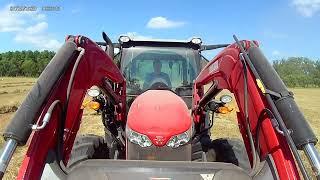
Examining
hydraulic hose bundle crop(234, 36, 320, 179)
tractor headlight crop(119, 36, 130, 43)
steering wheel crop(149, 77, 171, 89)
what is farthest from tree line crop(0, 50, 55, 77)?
hydraulic hose bundle crop(234, 36, 320, 179)

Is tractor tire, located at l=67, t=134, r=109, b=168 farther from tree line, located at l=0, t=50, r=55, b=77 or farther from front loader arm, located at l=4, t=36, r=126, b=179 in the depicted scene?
tree line, located at l=0, t=50, r=55, b=77

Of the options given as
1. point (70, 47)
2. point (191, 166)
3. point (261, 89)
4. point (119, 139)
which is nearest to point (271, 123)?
point (261, 89)

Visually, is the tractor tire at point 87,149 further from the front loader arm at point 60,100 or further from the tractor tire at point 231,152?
the tractor tire at point 231,152

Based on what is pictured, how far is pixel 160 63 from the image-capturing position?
5.59m

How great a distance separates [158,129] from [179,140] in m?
0.18

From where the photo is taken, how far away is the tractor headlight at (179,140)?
10.5 ft

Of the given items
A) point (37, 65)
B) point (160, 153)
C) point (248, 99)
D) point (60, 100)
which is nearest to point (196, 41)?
point (248, 99)

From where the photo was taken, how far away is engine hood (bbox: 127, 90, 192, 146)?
10.4ft

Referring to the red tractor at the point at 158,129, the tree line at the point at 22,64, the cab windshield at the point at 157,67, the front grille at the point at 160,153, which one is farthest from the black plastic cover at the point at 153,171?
the tree line at the point at 22,64

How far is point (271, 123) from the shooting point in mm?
3002

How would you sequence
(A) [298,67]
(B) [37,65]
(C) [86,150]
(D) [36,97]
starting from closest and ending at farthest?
(D) [36,97] < (C) [86,150] < (B) [37,65] < (A) [298,67]

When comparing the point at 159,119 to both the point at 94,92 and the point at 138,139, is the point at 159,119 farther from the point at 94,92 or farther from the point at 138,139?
the point at 94,92

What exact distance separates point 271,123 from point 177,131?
66cm

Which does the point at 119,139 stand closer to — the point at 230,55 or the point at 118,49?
the point at 230,55
